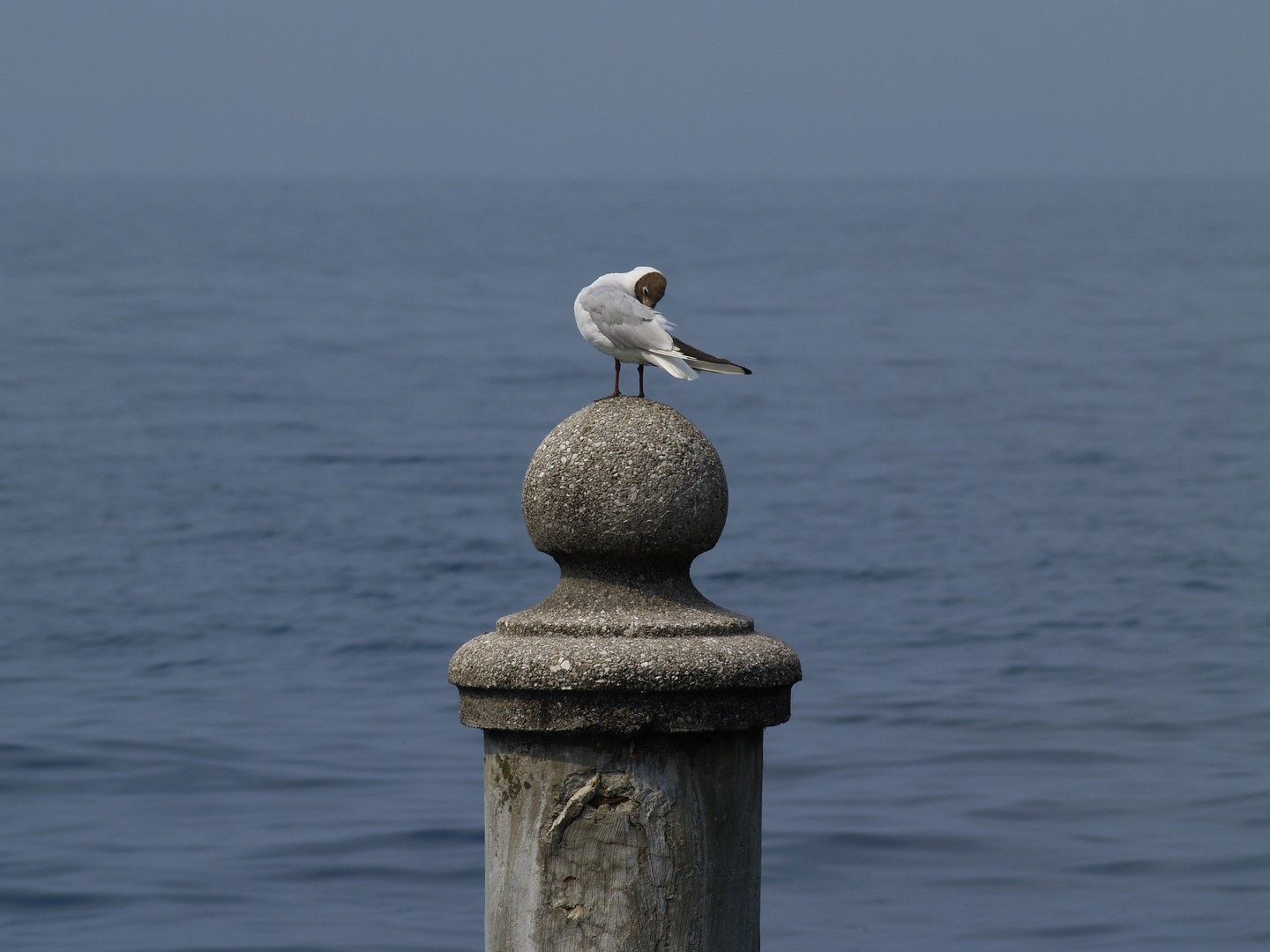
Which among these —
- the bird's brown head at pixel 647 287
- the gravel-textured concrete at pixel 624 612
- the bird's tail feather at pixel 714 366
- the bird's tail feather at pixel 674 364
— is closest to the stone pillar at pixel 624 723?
the gravel-textured concrete at pixel 624 612

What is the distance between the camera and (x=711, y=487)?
4227 millimetres

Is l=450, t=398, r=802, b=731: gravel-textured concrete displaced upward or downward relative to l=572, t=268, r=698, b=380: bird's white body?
downward

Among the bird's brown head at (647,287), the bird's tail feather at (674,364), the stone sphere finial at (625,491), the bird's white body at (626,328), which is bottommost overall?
the stone sphere finial at (625,491)

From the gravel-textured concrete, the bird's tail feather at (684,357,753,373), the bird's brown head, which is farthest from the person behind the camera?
the bird's brown head

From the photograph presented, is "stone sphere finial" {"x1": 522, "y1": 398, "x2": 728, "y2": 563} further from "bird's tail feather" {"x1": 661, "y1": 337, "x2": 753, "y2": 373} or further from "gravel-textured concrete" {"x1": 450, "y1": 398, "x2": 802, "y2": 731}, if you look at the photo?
"bird's tail feather" {"x1": 661, "y1": 337, "x2": 753, "y2": 373}

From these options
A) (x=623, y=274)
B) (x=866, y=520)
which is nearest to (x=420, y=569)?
(x=866, y=520)

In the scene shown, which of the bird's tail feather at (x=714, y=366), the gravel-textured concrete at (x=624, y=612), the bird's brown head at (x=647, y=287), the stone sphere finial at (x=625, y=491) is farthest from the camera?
the bird's brown head at (x=647, y=287)

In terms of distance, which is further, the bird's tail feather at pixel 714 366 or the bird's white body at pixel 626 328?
the bird's white body at pixel 626 328

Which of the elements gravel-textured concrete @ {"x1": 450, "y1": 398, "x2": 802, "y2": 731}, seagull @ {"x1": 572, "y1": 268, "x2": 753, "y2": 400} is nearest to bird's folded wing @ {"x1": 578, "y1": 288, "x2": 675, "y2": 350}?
seagull @ {"x1": 572, "y1": 268, "x2": 753, "y2": 400}

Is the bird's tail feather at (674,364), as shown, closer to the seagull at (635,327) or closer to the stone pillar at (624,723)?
the seagull at (635,327)

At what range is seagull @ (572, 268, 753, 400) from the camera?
4.75 m

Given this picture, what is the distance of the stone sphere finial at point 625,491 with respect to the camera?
4141mm

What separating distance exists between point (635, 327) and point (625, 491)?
848 mm

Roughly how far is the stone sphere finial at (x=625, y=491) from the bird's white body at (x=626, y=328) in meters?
0.52
